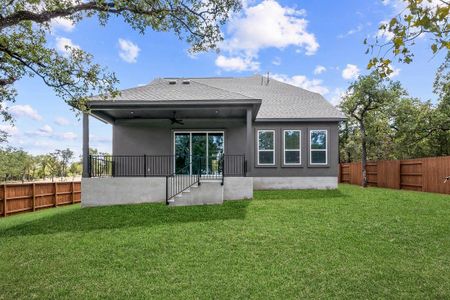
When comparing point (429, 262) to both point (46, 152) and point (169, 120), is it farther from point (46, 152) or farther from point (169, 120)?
point (46, 152)

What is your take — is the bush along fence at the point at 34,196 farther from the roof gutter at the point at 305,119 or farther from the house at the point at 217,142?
the roof gutter at the point at 305,119

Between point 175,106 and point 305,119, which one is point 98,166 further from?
point 305,119

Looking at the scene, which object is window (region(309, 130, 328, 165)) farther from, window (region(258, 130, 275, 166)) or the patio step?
the patio step

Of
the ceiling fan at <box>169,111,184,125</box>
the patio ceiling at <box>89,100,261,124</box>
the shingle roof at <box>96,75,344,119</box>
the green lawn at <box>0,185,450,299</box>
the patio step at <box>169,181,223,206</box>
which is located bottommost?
Answer: the green lawn at <box>0,185,450,299</box>

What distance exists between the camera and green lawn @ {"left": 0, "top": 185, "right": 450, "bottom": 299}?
4215mm

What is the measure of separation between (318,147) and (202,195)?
6791 mm

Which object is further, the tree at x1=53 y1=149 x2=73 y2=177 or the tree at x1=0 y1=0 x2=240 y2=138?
the tree at x1=53 y1=149 x2=73 y2=177

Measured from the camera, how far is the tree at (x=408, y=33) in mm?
2428

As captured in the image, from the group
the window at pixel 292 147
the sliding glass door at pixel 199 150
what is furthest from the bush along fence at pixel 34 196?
the window at pixel 292 147

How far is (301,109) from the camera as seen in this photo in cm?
1516

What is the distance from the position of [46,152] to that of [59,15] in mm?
56288

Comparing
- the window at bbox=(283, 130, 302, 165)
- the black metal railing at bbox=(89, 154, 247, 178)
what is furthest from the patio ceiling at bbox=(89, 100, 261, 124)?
the window at bbox=(283, 130, 302, 165)

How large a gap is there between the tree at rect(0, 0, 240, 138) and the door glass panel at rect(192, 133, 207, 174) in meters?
6.33

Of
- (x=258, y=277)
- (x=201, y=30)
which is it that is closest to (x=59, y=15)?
(x=201, y=30)
